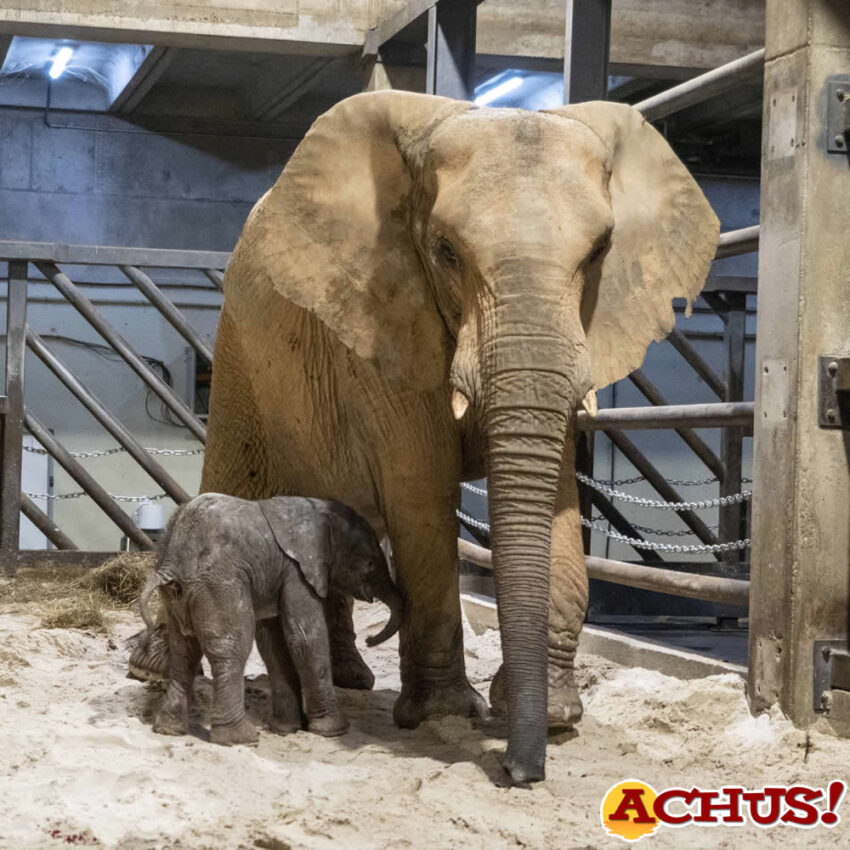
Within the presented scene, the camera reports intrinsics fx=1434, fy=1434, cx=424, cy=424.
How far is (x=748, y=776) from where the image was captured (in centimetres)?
391

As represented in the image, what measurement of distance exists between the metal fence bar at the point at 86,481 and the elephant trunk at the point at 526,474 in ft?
17.8

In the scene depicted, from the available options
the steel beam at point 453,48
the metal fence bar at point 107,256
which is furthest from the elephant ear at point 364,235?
the metal fence bar at point 107,256

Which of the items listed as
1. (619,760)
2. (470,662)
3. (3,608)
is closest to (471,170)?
(619,760)

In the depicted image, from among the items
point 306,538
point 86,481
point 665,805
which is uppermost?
point 306,538

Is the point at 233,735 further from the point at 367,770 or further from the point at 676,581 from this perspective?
the point at 676,581

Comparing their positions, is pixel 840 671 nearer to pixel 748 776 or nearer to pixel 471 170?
pixel 748 776

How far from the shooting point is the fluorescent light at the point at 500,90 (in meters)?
12.6

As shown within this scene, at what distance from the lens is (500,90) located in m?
13.1

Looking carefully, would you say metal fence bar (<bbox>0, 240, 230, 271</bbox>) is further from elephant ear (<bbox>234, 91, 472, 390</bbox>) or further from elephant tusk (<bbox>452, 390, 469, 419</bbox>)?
elephant tusk (<bbox>452, 390, 469, 419</bbox>)

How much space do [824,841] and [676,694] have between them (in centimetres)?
140

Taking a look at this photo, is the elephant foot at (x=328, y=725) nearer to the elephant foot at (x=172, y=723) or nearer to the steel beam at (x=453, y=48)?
the elephant foot at (x=172, y=723)

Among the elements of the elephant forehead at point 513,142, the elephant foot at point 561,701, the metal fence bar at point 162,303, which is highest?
the elephant forehead at point 513,142

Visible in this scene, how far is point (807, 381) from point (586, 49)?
2.42 meters

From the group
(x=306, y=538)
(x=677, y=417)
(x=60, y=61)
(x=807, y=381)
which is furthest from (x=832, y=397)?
(x=60, y=61)
